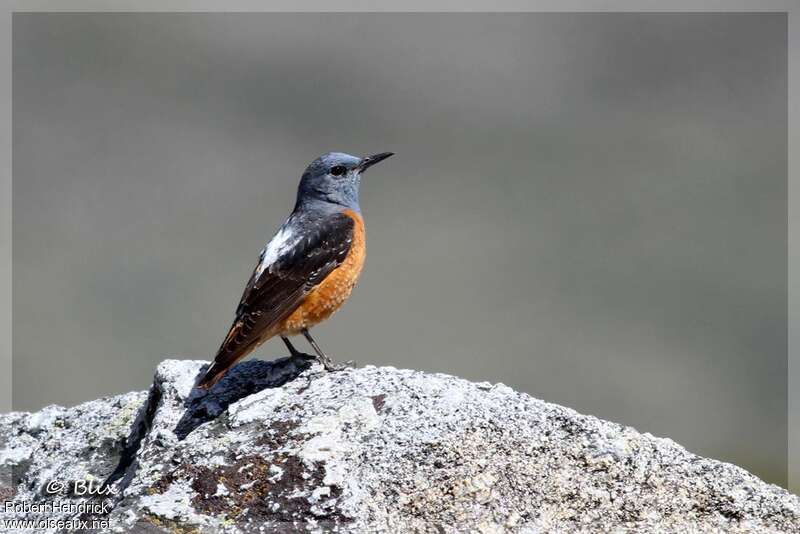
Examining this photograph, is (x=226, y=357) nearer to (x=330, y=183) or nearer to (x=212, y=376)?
(x=212, y=376)

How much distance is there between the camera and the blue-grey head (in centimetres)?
761

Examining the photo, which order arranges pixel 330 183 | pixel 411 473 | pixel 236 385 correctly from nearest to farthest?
pixel 411 473, pixel 236 385, pixel 330 183

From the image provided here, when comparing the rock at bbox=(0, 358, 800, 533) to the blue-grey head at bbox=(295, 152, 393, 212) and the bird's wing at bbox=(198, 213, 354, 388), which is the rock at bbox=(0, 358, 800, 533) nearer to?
the bird's wing at bbox=(198, 213, 354, 388)

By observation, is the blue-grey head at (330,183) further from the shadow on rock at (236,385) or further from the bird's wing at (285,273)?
the shadow on rock at (236,385)

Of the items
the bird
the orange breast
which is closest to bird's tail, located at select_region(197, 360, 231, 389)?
the bird

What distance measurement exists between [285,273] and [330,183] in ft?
4.10

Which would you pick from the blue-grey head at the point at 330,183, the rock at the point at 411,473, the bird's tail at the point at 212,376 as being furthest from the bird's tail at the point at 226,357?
the blue-grey head at the point at 330,183

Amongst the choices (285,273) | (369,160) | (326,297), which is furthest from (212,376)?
(369,160)

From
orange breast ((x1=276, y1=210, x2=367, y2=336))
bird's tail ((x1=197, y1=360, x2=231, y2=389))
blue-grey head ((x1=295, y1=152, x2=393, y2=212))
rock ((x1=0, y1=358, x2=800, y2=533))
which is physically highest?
blue-grey head ((x1=295, y1=152, x2=393, y2=212))

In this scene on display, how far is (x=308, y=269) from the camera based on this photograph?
6.68 m

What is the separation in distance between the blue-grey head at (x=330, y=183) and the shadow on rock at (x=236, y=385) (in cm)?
171

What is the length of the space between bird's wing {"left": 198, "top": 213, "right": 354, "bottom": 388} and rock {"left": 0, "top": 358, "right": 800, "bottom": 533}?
823 mm

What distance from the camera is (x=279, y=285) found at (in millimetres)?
6566

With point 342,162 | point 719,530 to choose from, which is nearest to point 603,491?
point 719,530
